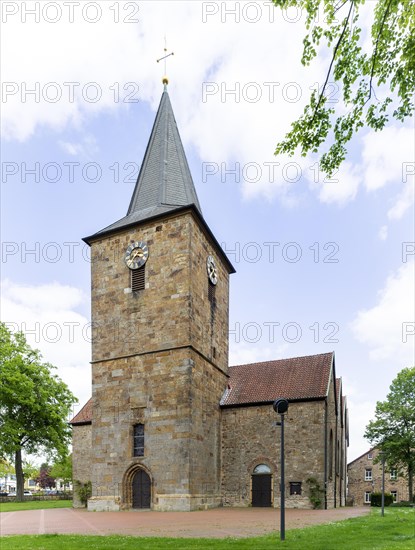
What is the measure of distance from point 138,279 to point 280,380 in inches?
422

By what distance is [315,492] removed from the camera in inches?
927

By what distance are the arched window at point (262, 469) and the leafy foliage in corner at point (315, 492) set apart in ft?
7.81

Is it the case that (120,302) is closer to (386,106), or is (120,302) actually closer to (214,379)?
(214,379)

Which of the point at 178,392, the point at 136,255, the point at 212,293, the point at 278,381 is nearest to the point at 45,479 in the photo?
the point at 278,381

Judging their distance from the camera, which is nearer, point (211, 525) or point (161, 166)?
point (211, 525)

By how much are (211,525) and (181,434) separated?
801 centimetres

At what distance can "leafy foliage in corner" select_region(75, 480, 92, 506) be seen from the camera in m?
26.8

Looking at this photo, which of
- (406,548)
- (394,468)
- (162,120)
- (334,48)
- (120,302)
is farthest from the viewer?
(394,468)

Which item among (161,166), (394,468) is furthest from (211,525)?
(394,468)

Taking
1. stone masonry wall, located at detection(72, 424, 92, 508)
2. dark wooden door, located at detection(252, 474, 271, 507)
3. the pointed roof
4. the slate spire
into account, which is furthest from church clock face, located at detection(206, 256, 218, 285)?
stone masonry wall, located at detection(72, 424, 92, 508)

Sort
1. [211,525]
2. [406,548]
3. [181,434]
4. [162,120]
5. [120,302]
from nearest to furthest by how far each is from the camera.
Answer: [406,548] < [211,525] < [181,434] < [120,302] < [162,120]

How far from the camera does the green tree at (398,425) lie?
117 ft

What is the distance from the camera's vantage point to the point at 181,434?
2177 cm

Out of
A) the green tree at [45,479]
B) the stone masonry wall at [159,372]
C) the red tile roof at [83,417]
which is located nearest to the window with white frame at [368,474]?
the stone masonry wall at [159,372]
